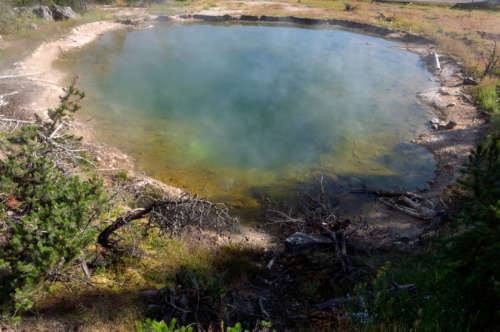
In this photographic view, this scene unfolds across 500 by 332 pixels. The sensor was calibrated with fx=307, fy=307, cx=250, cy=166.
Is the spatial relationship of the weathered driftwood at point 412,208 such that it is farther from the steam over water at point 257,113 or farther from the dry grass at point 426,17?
the dry grass at point 426,17

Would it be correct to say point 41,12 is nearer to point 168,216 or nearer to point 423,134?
point 168,216

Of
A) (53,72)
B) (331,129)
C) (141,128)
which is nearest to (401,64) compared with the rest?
(331,129)

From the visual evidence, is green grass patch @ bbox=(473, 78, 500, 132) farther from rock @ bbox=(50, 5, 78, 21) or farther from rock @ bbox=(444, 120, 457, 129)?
rock @ bbox=(50, 5, 78, 21)

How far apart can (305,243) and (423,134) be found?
838 centimetres

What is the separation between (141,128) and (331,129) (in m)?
7.04

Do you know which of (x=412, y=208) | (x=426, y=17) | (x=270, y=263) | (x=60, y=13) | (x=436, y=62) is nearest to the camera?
(x=270, y=263)

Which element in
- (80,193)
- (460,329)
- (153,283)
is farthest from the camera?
(153,283)

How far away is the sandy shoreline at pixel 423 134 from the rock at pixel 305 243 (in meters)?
0.84

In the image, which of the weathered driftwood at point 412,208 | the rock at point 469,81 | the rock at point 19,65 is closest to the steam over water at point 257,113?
the weathered driftwood at point 412,208

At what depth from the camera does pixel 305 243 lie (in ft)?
19.4

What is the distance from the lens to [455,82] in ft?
50.9

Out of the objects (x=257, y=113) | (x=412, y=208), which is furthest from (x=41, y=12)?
(x=412, y=208)

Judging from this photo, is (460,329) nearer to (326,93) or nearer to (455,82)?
(326,93)

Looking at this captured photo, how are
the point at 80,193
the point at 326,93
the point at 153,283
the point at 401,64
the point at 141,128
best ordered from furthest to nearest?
the point at 401,64 → the point at 326,93 → the point at 141,128 → the point at 153,283 → the point at 80,193
